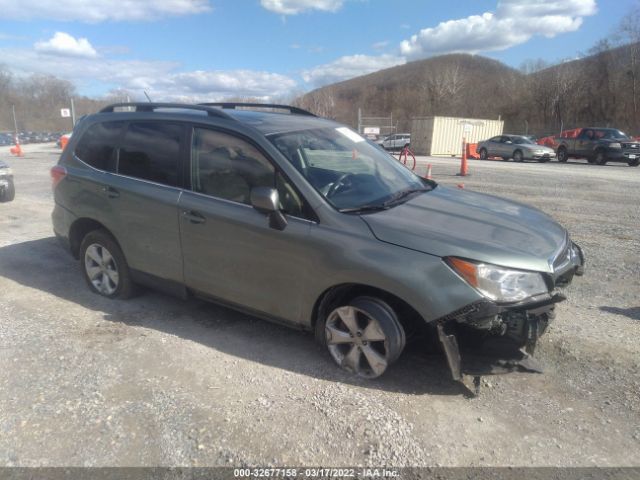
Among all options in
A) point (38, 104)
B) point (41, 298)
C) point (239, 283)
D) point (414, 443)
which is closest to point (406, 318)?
point (414, 443)

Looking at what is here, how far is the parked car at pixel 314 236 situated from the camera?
2.88 meters

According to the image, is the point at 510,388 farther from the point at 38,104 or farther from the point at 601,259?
the point at 38,104

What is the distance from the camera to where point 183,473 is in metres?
2.45

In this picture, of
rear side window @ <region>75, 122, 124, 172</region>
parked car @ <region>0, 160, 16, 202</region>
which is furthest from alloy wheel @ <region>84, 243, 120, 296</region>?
parked car @ <region>0, 160, 16, 202</region>

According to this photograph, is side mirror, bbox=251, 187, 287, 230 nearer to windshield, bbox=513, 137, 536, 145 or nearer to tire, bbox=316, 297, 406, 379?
tire, bbox=316, 297, 406, 379

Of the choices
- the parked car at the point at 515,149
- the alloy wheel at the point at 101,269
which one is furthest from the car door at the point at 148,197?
the parked car at the point at 515,149

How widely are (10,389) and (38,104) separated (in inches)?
2209

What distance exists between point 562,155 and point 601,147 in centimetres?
229

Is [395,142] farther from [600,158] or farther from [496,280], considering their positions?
[496,280]

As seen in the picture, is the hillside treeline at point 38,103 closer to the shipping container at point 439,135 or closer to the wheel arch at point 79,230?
the shipping container at point 439,135

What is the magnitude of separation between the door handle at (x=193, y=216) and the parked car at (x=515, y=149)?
23.0 meters

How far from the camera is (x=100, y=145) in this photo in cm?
463

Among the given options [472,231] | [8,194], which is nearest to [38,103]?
[8,194]

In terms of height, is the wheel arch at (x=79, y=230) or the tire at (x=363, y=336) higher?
the wheel arch at (x=79, y=230)
